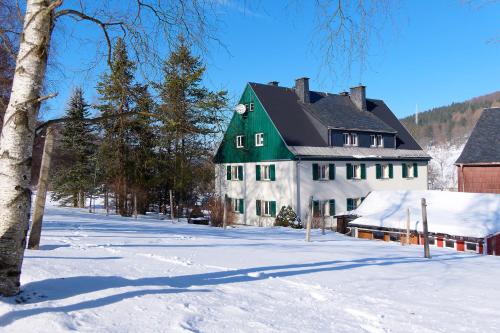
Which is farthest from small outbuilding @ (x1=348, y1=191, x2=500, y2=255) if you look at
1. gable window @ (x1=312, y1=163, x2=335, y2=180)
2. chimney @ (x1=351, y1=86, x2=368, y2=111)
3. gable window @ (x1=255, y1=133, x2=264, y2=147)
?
chimney @ (x1=351, y1=86, x2=368, y2=111)

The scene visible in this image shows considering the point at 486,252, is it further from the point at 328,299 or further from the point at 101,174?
the point at 101,174

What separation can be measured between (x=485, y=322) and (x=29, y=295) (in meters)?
5.14

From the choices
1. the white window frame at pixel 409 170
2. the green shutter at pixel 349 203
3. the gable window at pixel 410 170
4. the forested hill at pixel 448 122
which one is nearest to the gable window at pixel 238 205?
the green shutter at pixel 349 203

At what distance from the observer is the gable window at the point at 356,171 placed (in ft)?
112

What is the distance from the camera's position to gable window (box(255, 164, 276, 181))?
32625 mm

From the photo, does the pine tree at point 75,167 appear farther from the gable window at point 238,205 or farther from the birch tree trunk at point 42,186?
the birch tree trunk at point 42,186

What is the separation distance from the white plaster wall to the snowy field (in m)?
22.0

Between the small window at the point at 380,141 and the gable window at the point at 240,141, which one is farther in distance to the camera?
the small window at the point at 380,141

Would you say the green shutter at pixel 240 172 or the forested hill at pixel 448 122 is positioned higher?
the forested hill at pixel 448 122

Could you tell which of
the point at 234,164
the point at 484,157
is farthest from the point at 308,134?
the point at 484,157

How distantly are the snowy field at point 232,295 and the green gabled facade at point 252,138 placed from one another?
23.1 m

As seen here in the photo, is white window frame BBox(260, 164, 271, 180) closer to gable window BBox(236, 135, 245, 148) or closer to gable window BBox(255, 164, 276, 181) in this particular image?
gable window BBox(255, 164, 276, 181)

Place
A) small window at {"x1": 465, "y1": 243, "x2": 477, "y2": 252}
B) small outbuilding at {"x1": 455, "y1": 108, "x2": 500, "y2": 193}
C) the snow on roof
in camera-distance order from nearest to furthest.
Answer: small window at {"x1": 465, "y1": 243, "x2": 477, "y2": 252} → the snow on roof → small outbuilding at {"x1": 455, "y1": 108, "x2": 500, "y2": 193}

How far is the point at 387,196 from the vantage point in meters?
Result: 27.0
